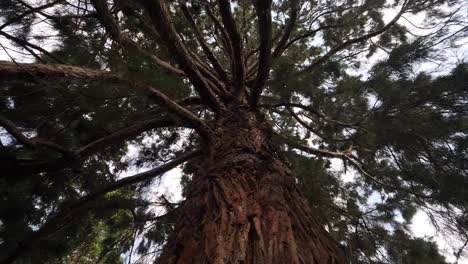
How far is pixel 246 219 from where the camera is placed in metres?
1.50

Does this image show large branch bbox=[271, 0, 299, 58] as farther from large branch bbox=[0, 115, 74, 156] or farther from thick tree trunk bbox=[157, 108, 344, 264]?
large branch bbox=[0, 115, 74, 156]

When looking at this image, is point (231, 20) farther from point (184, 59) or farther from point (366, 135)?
point (366, 135)

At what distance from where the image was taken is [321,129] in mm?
4441

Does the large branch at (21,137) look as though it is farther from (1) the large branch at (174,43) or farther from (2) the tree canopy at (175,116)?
(1) the large branch at (174,43)

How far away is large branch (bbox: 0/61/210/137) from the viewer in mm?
1737

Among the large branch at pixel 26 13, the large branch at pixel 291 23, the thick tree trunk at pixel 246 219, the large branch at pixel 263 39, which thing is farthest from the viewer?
the large branch at pixel 26 13

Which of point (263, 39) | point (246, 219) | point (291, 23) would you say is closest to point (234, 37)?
point (291, 23)

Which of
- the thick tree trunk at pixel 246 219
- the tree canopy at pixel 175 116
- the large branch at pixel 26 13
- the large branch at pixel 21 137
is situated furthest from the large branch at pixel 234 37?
the large branch at pixel 21 137

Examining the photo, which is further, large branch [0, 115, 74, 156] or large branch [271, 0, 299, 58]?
large branch [271, 0, 299, 58]

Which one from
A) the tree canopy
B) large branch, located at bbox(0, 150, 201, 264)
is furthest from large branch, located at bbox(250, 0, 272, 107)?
large branch, located at bbox(0, 150, 201, 264)

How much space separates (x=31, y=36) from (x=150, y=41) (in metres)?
1.68

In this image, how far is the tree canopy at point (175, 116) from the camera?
7.20 feet

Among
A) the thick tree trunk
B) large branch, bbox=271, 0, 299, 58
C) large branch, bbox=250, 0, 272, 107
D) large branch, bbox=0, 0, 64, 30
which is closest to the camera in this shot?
the thick tree trunk

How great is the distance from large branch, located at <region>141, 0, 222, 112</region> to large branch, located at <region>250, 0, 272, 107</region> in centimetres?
46
